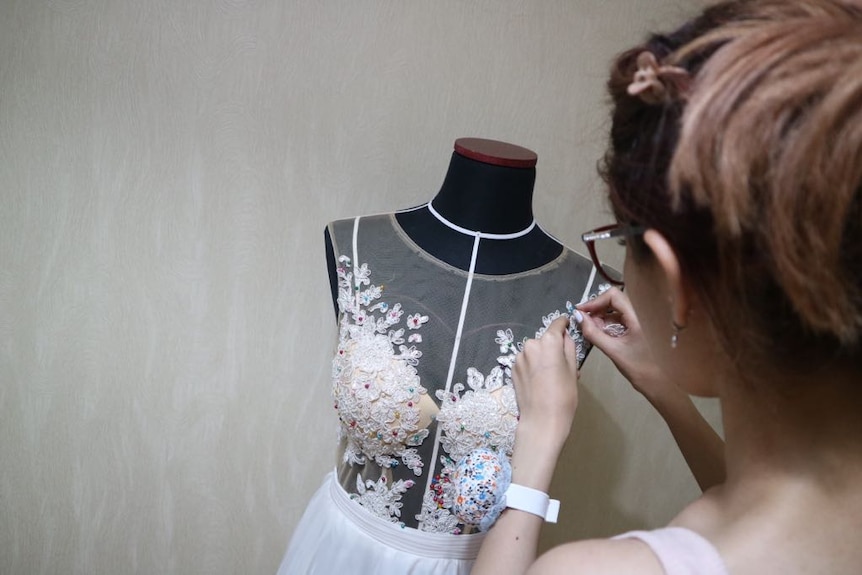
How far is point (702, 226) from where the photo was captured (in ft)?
1.90

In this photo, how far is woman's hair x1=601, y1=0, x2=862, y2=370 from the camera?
20.2 inches

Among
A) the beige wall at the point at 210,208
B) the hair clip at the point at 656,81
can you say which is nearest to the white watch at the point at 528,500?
the hair clip at the point at 656,81

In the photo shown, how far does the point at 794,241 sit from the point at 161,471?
1.63m

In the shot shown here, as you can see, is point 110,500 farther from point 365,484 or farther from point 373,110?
point 373,110

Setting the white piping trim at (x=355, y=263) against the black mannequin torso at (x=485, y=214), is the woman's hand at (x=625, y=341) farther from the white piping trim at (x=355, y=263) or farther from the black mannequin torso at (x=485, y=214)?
the white piping trim at (x=355, y=263)

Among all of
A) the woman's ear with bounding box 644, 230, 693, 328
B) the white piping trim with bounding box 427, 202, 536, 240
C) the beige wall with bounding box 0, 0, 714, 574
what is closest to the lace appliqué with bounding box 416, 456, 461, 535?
the white piping trim with bounding box 427, 202, 536, 240

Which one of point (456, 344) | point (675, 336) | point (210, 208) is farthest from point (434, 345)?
point (210, 208)

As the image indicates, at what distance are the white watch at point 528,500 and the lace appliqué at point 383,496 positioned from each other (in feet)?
0.81

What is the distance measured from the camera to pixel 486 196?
114cm

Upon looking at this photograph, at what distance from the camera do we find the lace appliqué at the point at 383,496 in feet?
3.75

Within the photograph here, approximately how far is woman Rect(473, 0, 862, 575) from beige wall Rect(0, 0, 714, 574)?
1006 mm

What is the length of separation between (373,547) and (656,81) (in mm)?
840

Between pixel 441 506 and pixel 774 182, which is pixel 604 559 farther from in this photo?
pixel 441 506

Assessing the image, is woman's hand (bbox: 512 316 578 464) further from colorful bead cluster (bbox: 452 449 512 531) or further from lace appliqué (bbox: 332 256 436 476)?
lace appliqué (bbox: 332 256 436 476)
